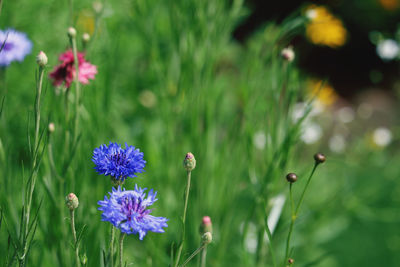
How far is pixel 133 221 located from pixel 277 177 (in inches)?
15.9

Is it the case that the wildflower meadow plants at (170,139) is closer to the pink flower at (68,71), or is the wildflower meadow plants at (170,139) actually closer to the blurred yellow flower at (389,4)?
the pink flower at (68,71)

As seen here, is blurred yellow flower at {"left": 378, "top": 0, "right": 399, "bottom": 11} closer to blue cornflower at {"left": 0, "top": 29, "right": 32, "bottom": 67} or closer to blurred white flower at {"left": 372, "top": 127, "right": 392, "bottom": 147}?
blurred white flower at {"left": 372, "top": 127, "right": 392, "bottom": 147}

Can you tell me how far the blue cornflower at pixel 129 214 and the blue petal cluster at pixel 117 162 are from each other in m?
0.02

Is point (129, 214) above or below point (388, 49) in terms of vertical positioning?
below

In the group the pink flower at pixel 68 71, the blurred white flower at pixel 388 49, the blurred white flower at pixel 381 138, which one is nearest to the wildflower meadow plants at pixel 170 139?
the pink flower at pixel 68 71

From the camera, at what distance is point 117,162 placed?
39 centimetres

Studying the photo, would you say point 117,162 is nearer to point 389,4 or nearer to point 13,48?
point 13,48

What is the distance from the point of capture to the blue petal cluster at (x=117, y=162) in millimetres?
383

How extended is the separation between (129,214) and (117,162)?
53 mm

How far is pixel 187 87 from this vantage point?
0.88m

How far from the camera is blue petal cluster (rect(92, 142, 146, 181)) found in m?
0.38

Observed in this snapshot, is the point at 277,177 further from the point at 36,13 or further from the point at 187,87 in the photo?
the point at 36,13

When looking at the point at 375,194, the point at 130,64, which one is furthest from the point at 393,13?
the point at 130,64

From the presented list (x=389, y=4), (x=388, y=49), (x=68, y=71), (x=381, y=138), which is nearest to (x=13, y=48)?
(x=68, y=71)
